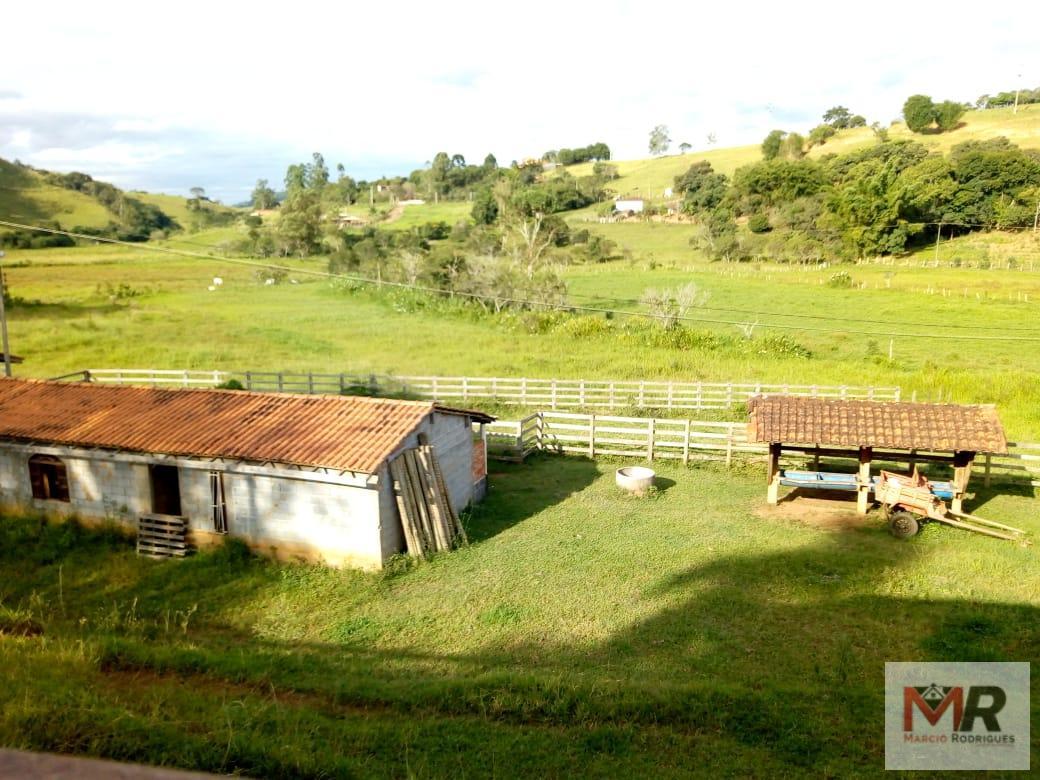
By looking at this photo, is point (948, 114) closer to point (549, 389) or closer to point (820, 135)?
point (820, 135)

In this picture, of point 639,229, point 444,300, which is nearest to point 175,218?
point 639,229

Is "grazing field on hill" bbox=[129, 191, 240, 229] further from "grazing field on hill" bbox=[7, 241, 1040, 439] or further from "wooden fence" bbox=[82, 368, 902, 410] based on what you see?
"wooden fence" bbox=[82, 368, 902, 410]

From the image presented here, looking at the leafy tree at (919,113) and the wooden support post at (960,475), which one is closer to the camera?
the wooden support post at (960,475)

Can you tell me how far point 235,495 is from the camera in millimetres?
14453

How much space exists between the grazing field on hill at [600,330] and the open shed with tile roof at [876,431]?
399 inches

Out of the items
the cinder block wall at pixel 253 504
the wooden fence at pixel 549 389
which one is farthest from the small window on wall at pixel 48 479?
the wooden fence at pixel 549 389

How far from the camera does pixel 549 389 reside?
28203 mm

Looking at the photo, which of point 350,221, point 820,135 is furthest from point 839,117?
point 350,221

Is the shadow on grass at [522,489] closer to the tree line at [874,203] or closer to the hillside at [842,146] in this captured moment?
the tree line at [874,203]

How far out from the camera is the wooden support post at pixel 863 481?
16172 millimetres

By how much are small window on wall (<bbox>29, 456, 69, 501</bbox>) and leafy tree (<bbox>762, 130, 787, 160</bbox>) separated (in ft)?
378

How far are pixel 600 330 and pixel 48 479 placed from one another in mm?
29487

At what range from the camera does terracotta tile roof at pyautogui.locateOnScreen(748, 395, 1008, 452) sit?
15.5 meters

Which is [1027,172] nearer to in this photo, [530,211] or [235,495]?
[530,211]
